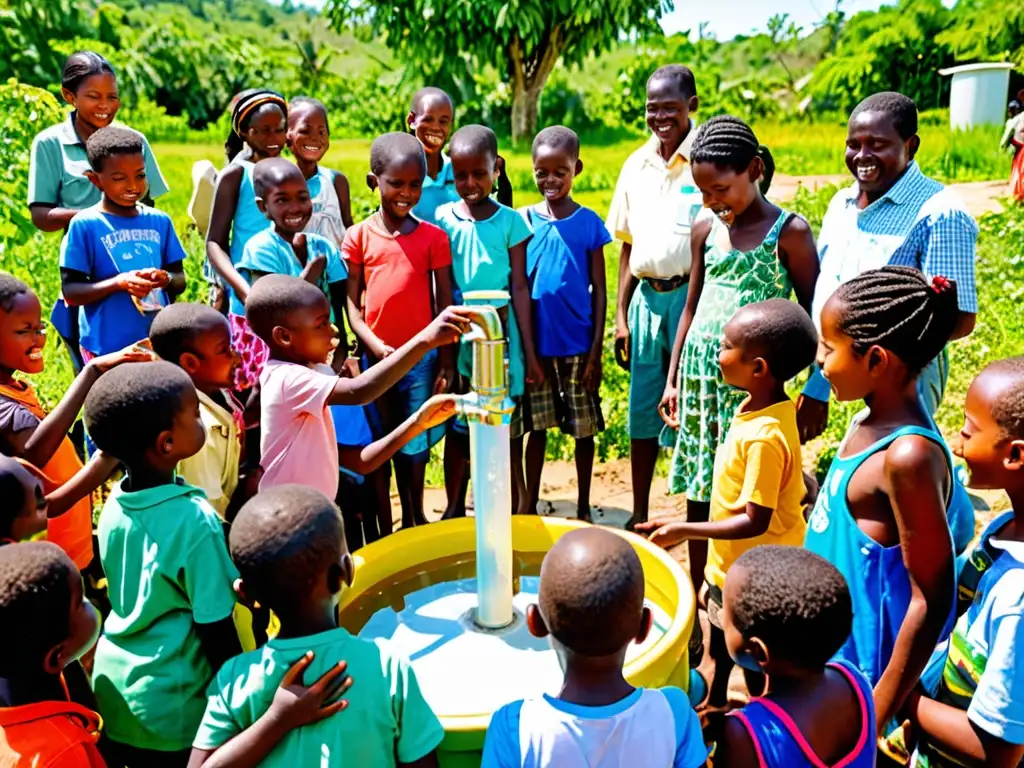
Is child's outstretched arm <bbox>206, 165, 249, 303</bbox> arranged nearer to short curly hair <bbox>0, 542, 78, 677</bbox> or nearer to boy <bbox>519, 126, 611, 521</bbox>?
boy <bbox>519, 126, 611, 521</bbox>

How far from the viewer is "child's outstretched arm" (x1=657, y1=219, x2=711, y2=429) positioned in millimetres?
3035

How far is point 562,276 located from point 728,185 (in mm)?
897

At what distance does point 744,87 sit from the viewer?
67.6 feet

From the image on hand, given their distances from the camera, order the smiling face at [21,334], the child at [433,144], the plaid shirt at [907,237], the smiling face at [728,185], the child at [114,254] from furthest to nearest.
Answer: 1. the child at [433,144]
2. the child at [114,254]
3. the smiling face at [728,185]
4. the plaid shirt at [907,237]
5. the smiling face at [21,334]

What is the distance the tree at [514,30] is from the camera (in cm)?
1673

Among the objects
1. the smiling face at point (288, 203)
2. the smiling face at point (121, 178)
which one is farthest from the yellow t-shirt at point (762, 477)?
the smiling face at point (121, 178)

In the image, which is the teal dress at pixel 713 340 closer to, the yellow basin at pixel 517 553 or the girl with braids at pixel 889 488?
the yellow basin at pixel 517 553

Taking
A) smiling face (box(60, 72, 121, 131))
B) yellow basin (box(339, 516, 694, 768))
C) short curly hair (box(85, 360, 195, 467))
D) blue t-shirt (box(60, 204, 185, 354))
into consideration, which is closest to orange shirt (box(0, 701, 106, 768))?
short curly hair (box(85, 360, 195, 467))

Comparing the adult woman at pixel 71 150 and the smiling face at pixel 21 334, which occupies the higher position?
the adult woman at pixel 71 150

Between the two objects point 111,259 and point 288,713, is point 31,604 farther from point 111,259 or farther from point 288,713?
point 111,259

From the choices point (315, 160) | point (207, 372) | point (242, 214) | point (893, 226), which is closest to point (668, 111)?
point (893, 226)

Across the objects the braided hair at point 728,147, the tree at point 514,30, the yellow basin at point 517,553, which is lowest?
the yellow basin at point 517,553

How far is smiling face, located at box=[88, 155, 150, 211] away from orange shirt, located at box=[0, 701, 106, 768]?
205 centimetres

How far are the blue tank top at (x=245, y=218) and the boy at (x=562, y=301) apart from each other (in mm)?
1057
